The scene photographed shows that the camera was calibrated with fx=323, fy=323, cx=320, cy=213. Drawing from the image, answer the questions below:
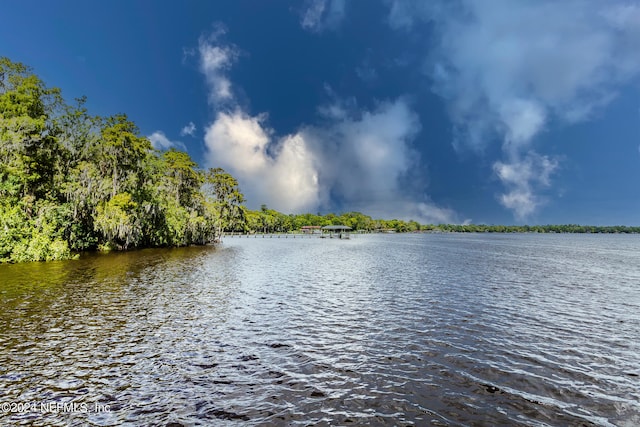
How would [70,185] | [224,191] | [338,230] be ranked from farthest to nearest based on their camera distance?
[338,230] < [224,191] < [70,185]

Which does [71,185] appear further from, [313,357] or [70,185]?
[313,357]

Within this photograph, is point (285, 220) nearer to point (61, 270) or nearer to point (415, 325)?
point (61, 270)

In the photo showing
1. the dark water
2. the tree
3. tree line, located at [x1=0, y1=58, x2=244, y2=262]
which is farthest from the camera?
the tree

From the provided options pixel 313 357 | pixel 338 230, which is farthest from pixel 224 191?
pixel 313 357

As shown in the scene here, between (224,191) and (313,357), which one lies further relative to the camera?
(224,191)

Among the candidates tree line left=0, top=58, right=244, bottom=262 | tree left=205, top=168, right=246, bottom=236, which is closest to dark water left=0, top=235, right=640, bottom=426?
tree line left=0, top=58, right=244, bottom=262

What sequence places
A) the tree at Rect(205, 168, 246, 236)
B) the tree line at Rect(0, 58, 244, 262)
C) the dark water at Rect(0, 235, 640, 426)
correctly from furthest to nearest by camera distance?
the tree at Rect(205, 168, 246, 236)
the tree line at Rect(0, 58, 244, 262)
the dark water at Rect(0, 235, 640, 426)

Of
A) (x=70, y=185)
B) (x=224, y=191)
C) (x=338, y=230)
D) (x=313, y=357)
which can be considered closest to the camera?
(x=313, y=357)

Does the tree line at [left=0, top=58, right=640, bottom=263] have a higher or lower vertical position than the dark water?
higher

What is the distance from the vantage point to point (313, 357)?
344 inches

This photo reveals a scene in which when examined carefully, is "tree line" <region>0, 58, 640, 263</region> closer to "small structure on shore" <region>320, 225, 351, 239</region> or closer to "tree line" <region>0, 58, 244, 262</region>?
"tree line" <region>0, 58, 244, 262</region>

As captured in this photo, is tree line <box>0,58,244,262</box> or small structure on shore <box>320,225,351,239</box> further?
small structure on shore <box>320,225,351,239</box>

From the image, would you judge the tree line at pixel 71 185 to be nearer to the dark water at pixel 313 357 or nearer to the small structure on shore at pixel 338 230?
the dark water at pixel 313 357

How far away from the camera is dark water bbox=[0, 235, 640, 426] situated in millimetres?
6113
